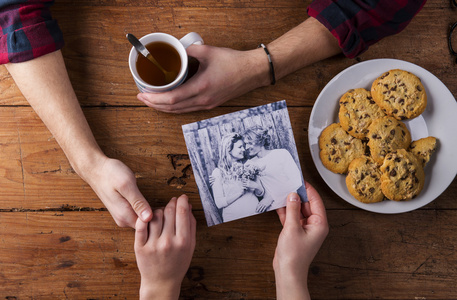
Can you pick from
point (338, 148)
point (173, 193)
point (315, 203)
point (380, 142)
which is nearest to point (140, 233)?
point (173, 193)

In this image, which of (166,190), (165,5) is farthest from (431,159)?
(165,5)

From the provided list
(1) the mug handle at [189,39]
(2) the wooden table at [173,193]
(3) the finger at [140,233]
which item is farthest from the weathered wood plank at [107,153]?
(1) the mug handle at [189,39]

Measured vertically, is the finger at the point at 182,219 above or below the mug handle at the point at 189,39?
below

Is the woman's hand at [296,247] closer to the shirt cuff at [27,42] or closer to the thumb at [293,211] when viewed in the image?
the thumb at [293,211]

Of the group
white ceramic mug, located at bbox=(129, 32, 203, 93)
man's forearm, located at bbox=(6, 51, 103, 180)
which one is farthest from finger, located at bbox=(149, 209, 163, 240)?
white ceramic mug, located at bbox=(129, 32, 203, 93)

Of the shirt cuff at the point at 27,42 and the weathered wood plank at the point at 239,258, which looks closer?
the shirt cuff at the point at 27,42

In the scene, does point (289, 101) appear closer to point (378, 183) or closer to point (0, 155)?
point (378, 183)

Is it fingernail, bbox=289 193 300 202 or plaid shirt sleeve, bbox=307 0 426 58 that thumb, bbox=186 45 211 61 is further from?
fingernail, bbox=289 193 300 202
